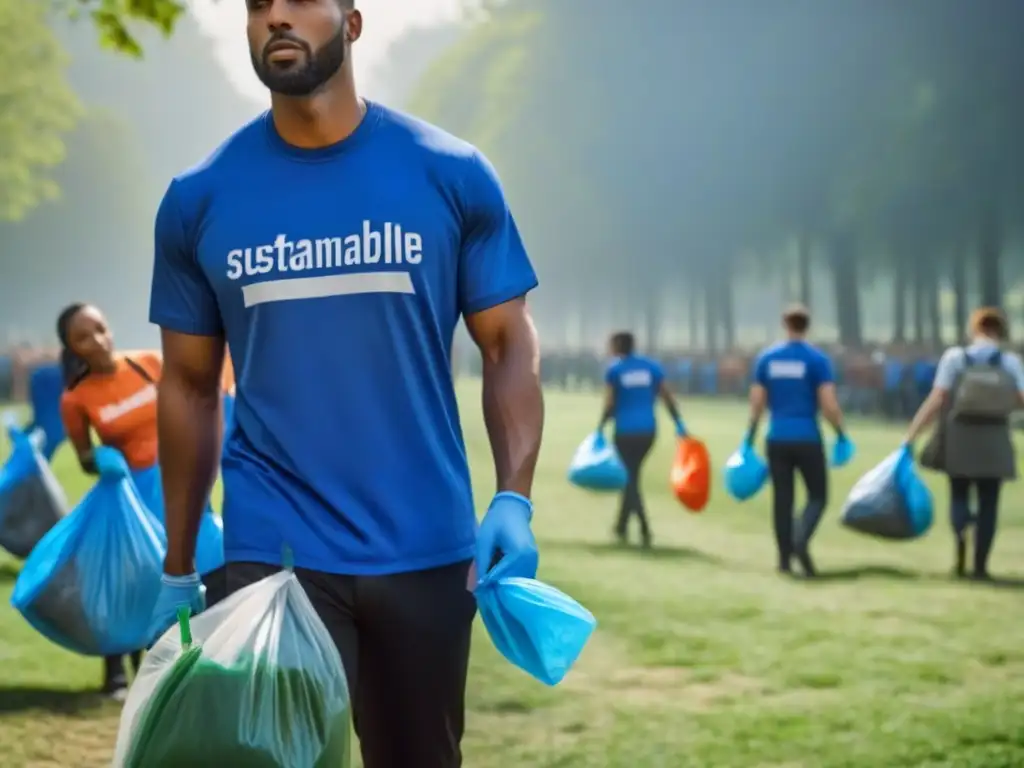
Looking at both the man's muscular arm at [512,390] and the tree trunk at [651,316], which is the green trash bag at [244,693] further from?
the tree trunk at [651,316]

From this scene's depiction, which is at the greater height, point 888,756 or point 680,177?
point 680,177

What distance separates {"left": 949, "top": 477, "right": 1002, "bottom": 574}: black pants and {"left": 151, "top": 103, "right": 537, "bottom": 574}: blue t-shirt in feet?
25.9

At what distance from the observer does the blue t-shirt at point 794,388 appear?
10.4 meters

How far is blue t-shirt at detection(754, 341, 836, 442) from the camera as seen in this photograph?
10.4 meters

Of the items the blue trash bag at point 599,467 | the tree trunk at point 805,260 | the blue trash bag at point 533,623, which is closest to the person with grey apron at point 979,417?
the blue trash bag at point 599,467

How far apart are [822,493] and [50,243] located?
53561 mm

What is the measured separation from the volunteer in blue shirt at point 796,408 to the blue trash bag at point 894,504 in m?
0.28

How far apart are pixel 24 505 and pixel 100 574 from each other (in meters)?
2.94

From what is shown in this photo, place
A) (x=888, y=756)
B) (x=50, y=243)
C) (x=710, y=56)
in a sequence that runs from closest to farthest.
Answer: (x=888, y=756) → (x=710, y=56) → (x=50, y=243)

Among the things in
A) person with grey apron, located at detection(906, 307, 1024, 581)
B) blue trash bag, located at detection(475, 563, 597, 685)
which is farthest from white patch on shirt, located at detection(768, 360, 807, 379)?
blue trash bag, located at detection(475, 563, 597, 685)

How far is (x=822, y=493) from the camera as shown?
35.2 feet

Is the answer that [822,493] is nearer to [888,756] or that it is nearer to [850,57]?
[888,756]

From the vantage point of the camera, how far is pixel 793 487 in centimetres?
1073

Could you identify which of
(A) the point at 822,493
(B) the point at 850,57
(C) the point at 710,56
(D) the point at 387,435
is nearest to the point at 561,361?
(C) the point at 710,56
